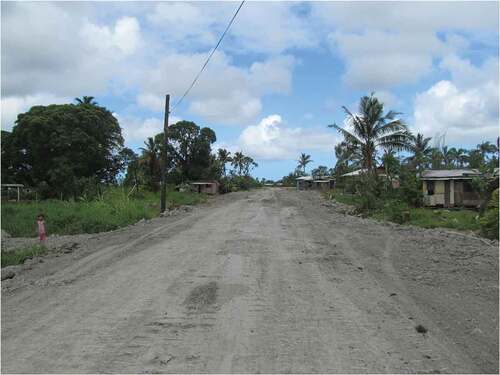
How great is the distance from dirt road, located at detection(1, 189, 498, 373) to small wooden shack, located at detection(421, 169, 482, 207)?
1717cm

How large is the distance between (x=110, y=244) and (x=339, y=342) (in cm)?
1004

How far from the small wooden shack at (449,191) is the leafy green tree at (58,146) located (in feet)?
91.1

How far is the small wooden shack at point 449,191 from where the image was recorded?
2773cm

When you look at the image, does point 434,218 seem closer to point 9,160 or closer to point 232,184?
point 9,160

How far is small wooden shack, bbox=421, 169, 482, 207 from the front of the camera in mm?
27734

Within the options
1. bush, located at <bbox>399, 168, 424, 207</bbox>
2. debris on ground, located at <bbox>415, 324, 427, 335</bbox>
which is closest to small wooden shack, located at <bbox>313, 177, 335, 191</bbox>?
bush, located at <bbox>399, 168, 424, 207</bbox>

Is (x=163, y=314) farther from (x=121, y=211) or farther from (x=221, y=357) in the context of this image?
(x=121, y=211)

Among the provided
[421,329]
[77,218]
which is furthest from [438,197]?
[421,329]

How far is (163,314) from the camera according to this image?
623 centimetres

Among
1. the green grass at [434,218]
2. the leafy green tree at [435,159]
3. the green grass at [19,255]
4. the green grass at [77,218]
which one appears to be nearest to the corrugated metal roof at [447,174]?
the green grass at [434,218]

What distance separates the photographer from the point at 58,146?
44.7 metres

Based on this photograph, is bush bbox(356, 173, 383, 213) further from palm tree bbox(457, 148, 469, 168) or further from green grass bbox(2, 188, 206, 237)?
palm tree bbox(457, 148, 469, 168)

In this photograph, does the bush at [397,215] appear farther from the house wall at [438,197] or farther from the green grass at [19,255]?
the green grass at [19,255]

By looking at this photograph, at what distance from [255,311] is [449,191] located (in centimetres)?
2477
